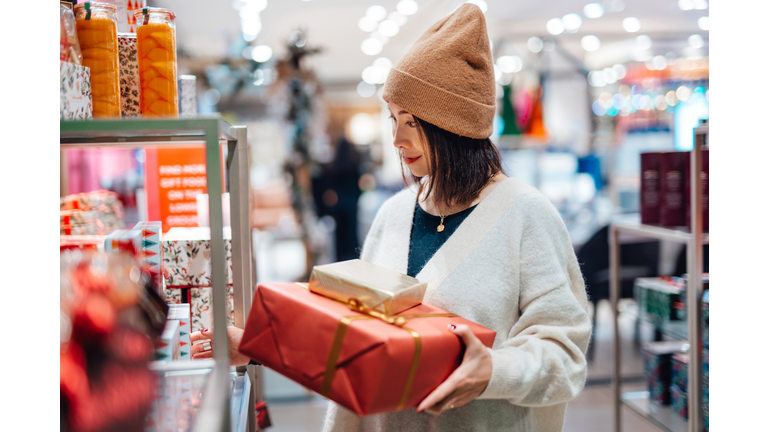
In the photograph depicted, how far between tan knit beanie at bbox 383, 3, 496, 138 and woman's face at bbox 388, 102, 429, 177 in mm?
43

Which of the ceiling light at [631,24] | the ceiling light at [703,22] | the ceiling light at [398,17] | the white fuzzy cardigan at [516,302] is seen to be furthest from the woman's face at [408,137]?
the ceiling light at [703,22]

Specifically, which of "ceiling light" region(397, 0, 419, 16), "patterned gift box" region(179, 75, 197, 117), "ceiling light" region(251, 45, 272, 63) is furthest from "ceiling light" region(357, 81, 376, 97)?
"patterned gift box" region(179, 75, 197, 117)

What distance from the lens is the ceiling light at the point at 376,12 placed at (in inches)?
249

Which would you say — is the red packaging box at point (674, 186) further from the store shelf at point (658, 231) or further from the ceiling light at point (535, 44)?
the ceiling light at point (535, 44)

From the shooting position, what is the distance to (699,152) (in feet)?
7.60

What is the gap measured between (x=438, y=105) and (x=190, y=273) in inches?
29.7

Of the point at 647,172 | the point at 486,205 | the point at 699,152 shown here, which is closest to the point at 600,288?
the point at 647,172

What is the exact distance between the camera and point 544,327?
116 cm

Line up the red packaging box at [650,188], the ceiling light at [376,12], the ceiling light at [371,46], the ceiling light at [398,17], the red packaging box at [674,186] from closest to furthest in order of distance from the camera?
the red packaging box at [674,186] → the red packaging box at [650,188] → the ceiling light at [376,12] → the ceiling light at [398,17] → the ceiling light at [371,46]

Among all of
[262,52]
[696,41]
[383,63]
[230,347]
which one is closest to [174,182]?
[230,347]

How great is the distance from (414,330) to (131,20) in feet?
3.00

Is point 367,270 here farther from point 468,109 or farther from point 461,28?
point 461,28

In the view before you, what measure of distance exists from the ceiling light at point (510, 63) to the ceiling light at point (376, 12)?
1.75 metres

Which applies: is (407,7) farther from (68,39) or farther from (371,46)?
(68,39)
